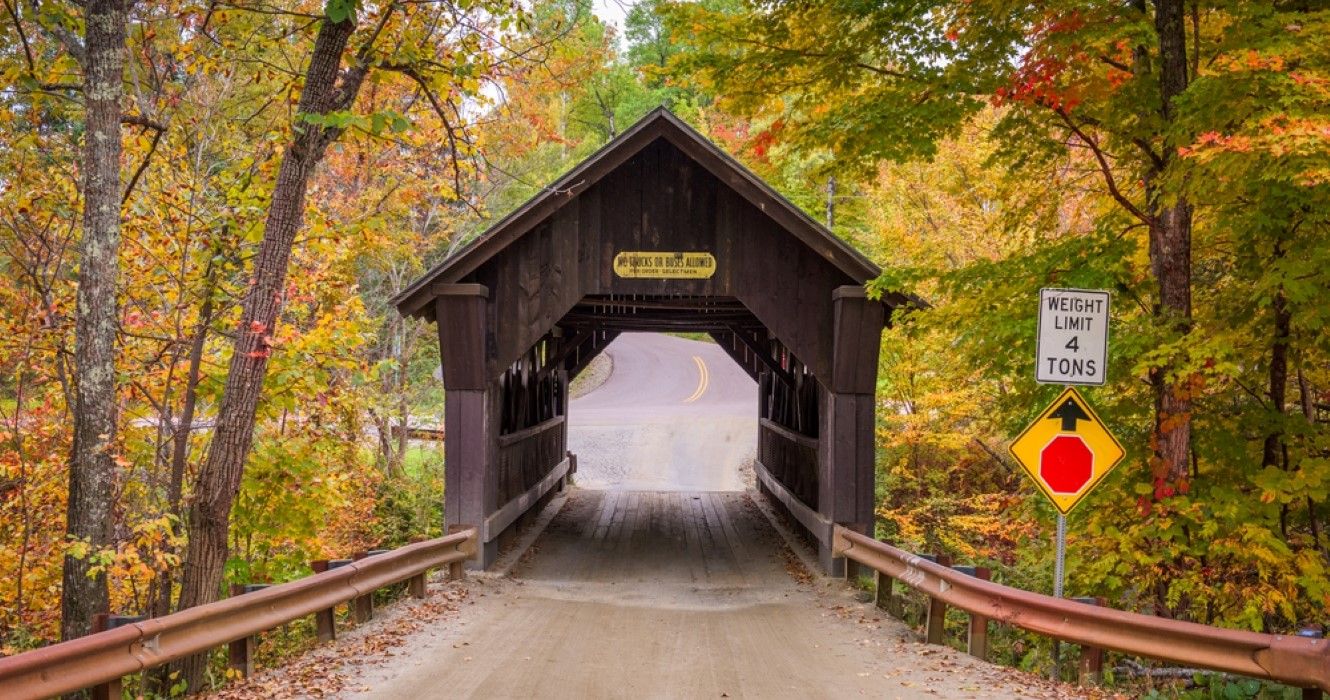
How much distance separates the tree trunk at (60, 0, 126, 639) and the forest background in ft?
0.07

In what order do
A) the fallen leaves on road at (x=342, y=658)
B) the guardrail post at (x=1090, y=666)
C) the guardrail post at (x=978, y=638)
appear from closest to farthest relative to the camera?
the fallen leaves on road at (x=342, y=658) → the guardrail post at (x=1090, y=666) → the guardrail post at (x=978, y=638)

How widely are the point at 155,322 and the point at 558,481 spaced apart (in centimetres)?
940

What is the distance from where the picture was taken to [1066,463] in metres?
7.07

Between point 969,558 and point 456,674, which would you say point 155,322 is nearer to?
point 456,674

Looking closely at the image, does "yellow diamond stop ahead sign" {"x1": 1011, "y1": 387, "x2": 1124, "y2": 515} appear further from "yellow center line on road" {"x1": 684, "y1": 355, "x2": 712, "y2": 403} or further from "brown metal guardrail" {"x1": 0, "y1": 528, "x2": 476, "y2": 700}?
"yellow center line on road" {"x1": 684, "y1": 355, "x2": 712, "y2": 403}

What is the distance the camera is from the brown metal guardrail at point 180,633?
170 inches

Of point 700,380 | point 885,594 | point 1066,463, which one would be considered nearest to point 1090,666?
point 1066,463

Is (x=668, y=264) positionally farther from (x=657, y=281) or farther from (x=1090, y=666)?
(x=1090, y=666)

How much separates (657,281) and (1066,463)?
5.69 m

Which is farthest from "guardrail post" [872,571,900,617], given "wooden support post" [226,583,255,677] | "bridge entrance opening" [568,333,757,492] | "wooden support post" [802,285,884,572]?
"bridge entrance opening" [568,333,757,492]

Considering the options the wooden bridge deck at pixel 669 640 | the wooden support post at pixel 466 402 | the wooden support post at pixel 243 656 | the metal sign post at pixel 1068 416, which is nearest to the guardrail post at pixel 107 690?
the wooden support post at pixel 243 656

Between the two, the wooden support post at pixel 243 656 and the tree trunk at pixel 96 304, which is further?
the tree trunk at pixel 96 304

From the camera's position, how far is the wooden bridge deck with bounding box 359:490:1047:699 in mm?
6488

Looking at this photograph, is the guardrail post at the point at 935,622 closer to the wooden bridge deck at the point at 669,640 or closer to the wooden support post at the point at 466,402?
the wooden bridge deck at the point at 669,640
